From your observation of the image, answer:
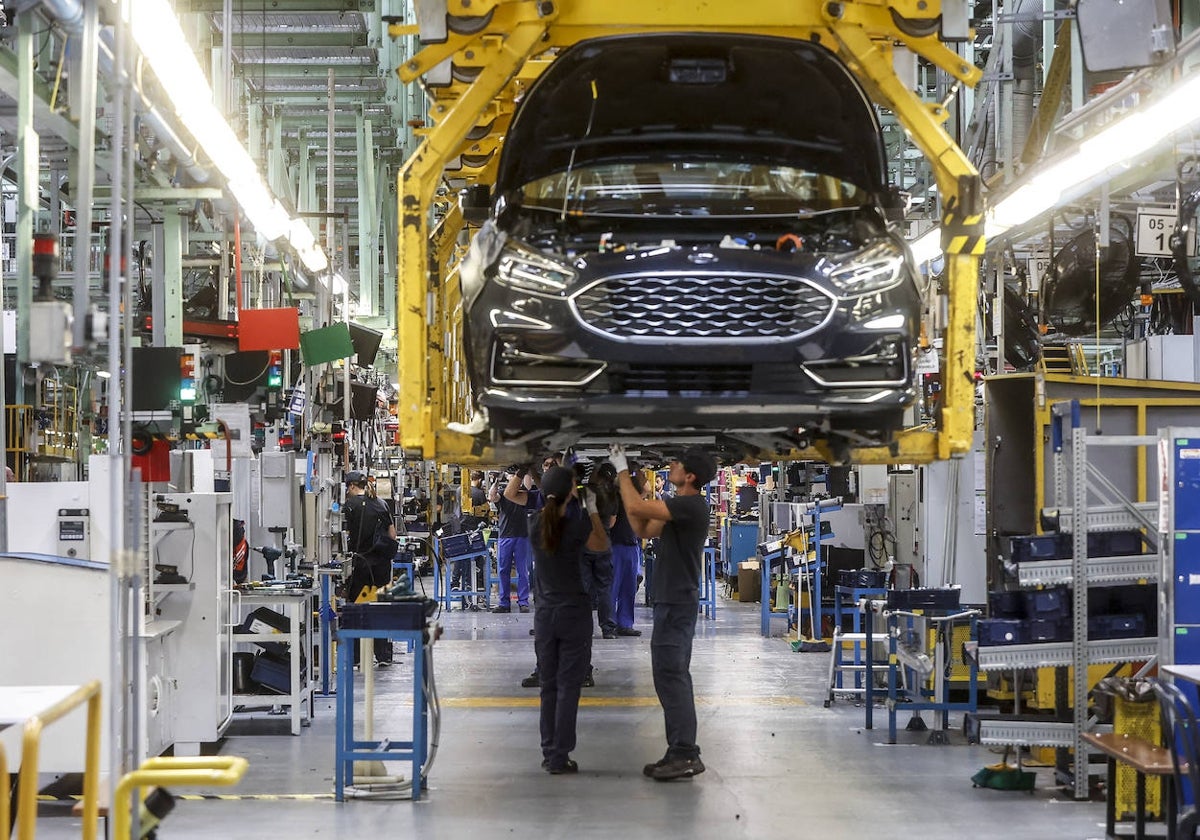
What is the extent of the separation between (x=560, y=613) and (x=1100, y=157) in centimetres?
391

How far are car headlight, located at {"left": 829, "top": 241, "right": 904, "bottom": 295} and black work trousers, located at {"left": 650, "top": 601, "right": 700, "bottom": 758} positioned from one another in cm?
290

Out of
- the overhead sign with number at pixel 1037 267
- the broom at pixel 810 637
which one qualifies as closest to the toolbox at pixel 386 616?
the broom at pixel 810 637

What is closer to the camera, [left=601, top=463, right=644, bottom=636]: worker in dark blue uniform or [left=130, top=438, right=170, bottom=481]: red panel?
[left=130, top=438, right=170, bottom=481]: red panel

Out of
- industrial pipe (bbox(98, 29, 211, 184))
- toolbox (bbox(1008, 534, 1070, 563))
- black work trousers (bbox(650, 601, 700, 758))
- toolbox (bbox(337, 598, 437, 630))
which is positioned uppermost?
industrial pipe (bbox(98, 29, 211, 184))

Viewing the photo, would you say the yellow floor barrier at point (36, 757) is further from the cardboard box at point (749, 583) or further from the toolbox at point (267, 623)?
the cardboard box at point (749, 583)

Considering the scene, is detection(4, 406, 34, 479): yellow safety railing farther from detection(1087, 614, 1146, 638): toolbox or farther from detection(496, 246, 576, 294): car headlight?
detection(1087, 614, 1146, 638): toolbox

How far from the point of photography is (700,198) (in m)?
5.58

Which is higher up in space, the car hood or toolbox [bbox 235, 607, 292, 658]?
the car hood

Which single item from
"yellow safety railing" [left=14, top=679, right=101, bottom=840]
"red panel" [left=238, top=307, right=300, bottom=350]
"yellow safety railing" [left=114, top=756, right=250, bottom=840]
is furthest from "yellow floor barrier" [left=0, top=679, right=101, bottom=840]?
"red panel" [left=238, top=307, right=300, bottom=350]

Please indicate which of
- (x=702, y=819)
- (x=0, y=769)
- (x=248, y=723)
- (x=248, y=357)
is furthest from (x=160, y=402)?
(x=0, y=769)

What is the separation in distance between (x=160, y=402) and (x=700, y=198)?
4224mm

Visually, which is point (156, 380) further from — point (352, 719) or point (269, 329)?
point (352, 719)

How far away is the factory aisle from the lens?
6555 millimetres

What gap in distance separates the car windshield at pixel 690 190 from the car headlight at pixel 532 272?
0.41 m
